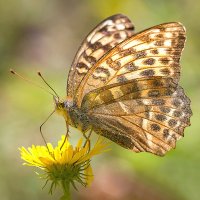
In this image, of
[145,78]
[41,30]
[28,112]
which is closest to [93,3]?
[41,30]

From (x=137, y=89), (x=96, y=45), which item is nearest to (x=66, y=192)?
(x=137, y=89)

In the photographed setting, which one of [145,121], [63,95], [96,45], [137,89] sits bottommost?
[63,95]

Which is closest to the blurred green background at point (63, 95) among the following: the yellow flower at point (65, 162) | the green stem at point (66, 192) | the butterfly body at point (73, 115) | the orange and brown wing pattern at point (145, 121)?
the orange and brown wing pattern at point (145, 121)

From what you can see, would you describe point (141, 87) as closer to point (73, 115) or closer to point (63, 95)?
point (73, 115)

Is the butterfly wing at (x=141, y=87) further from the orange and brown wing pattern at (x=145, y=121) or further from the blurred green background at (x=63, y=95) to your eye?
the blurred green background at (x=63, y=95)

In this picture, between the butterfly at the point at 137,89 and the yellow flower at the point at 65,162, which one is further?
the butterfly at the point at 137,89

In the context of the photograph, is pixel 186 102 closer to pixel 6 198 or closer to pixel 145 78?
pixel 145 78

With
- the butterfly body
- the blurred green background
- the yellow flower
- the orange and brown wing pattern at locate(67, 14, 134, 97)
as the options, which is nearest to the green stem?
the yellow flower
